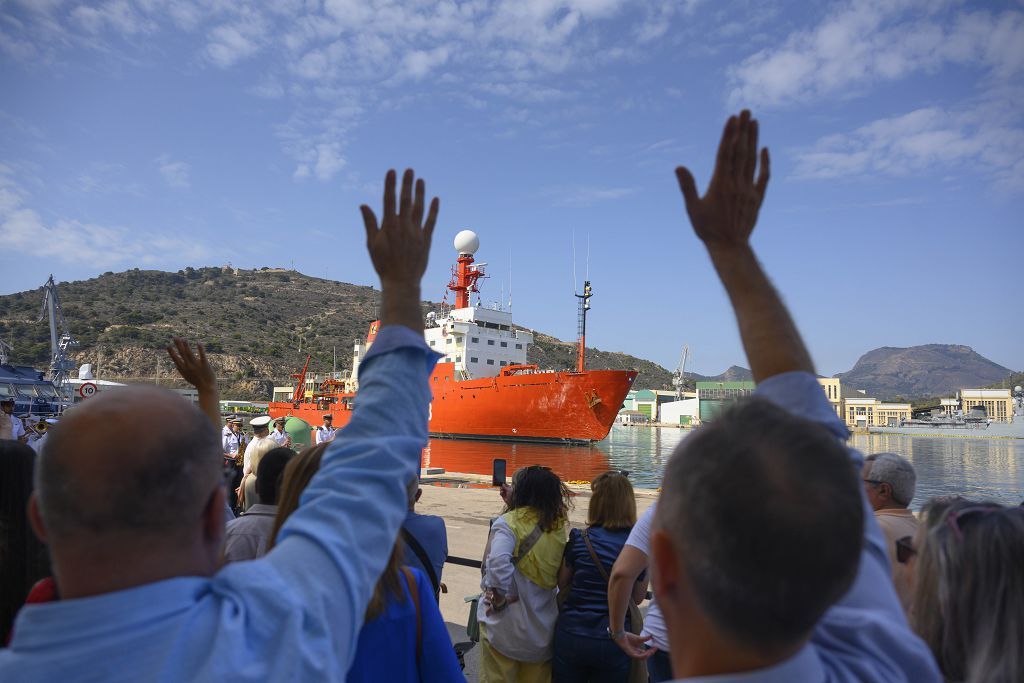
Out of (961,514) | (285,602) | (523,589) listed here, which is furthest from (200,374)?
(961,514)

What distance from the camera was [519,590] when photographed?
9.51 ft

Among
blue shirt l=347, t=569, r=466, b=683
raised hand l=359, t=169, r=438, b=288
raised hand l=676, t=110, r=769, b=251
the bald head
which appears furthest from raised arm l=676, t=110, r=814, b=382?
blue shirt l=347, t=569, r=466, b=683

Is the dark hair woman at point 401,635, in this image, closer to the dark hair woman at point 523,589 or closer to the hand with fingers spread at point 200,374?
the hand with fingers spread at point 200,374

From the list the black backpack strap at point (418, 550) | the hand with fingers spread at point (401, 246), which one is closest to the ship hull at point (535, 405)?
the black backpack strap at point (418, 550)

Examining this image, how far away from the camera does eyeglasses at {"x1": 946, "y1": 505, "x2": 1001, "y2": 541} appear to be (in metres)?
1.26

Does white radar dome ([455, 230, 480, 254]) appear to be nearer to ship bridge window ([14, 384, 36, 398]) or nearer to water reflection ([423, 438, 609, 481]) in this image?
water reflection ([423, 438, 609, 481])

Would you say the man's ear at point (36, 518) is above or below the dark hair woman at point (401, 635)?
above

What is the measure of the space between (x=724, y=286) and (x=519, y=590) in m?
2.15

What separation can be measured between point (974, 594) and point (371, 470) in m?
1.19

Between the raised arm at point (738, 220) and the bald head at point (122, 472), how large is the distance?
0.97 m

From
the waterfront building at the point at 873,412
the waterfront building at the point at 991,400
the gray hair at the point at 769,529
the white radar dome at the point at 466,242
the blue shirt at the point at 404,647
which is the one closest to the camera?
the gray hair at the point at 769,529

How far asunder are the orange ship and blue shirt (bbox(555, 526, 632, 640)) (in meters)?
20.6

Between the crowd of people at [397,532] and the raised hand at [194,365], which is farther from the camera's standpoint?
the raised hand at [194,365]

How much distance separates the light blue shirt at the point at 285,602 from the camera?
32.3 inches
